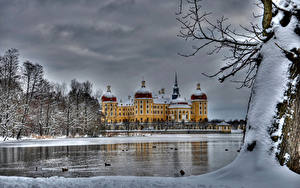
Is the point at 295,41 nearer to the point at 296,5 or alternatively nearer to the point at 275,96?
the point at 296,5

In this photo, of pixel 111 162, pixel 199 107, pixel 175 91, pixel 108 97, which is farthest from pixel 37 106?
pixel 175 91

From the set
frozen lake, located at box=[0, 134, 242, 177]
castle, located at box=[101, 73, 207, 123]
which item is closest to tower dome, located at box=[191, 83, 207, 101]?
castle, located at box=[101, 73, 207, 123]

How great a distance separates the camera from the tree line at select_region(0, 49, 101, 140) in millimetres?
42125

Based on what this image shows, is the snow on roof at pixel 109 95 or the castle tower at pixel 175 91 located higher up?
the castle tower at pixel 175 91

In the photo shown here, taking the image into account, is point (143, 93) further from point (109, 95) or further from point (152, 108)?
point (109, 95)

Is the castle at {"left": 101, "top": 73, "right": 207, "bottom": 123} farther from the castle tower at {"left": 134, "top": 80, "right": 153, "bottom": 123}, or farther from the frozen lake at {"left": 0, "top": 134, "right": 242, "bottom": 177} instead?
the frozen lake at {"left": 0, "top": 134, "right": 242, "bottom": 177}

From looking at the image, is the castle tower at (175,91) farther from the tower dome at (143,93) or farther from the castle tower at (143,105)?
the castle tower at (143,105)

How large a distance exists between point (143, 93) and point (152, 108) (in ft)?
22.9

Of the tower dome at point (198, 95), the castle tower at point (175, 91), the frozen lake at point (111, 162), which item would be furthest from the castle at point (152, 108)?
the frozen lake at point (111, 162)

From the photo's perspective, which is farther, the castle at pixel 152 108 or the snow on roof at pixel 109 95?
the snow on roof at pixel 109 95

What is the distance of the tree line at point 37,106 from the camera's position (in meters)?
42.1

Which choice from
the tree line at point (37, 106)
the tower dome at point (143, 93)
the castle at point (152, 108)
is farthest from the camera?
the tower dome at point (143, 93)

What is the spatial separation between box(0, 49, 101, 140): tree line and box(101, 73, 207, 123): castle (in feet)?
224

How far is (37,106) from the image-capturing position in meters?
54.4
